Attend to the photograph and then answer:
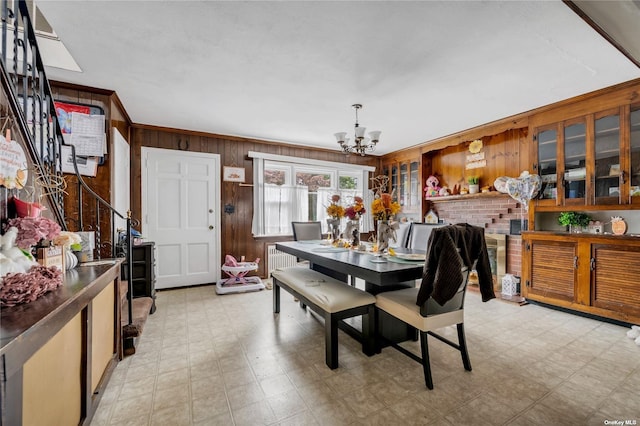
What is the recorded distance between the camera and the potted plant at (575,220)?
3195mm

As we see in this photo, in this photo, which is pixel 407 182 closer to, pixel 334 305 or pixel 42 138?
pixel 334 305

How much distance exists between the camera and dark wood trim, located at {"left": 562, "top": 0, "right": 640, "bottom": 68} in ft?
5.60

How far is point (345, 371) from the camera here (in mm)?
1969

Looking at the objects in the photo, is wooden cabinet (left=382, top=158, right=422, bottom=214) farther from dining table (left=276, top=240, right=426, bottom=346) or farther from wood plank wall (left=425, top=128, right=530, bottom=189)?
dining table (left=276, top=240, right=426, bottom=346)

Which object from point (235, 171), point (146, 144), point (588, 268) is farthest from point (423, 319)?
point (146, 144)

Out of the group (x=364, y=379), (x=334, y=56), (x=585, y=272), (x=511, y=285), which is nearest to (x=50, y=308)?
(x=364, y=379)

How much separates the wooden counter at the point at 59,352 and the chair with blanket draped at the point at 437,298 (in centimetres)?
179

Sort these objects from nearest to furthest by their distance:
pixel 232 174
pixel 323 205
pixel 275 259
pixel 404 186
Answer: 1. pixel 232 174
2. pixel 275 259
3. pixel 323 205
4. pixel 404 186

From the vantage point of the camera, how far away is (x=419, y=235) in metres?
3.23

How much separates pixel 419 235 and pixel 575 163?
1.89m

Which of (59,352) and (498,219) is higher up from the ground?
(498,219)

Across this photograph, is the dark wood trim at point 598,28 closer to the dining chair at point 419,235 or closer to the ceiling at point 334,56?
the ceiling at point 334,56

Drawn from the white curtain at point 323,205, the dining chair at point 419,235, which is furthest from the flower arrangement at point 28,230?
the white curtain at point 323,205

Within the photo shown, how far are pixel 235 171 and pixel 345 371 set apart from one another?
11.6 ft
